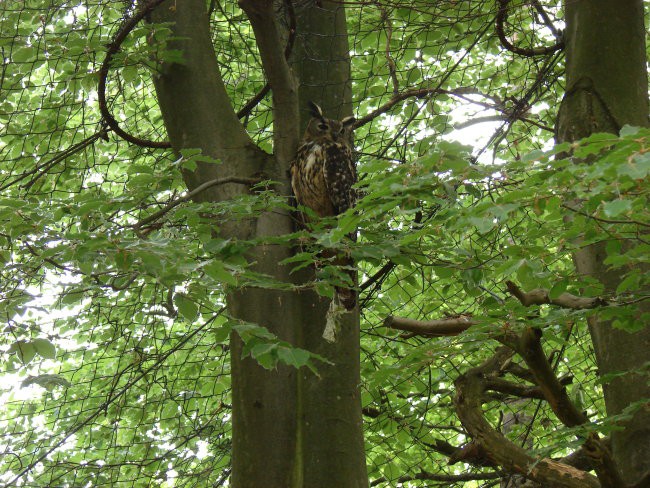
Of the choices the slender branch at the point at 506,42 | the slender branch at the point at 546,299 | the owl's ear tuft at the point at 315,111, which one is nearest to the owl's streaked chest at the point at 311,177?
the owl's ear tuft at the point at 315,111

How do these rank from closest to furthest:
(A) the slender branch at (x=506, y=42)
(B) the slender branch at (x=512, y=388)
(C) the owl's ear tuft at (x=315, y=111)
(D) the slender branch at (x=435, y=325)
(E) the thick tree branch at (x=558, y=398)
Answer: (E) the thick tree branch at (x=558, y=398), (D) the slender branch at (x=435, y=325), (B) the slender branch at (x=512, y=388), (C) the owl's ear tuft at (x=315, y=111), (A) the slender branch at (x=506, y=42)

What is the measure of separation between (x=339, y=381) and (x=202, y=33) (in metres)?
1.57

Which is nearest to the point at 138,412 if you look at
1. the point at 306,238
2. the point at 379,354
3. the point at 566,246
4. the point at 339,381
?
the point at 379,354

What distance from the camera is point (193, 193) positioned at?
2.51m

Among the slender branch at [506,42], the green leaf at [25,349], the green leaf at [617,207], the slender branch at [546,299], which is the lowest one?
the green leaf at [617,207]

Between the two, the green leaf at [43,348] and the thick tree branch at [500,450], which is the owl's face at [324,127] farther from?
the green leaf at [43,348]

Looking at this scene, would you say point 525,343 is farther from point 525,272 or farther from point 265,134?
point 265,134

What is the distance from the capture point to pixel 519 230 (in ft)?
13.4

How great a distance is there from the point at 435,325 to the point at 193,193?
3.74ft

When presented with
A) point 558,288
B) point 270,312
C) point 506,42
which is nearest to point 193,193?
point 270,312

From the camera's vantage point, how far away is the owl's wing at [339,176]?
333 centimetres

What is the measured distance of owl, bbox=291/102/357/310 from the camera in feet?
10.4

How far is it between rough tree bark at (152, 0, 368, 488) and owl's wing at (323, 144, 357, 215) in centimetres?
41

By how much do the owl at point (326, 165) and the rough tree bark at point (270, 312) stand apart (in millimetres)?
254
